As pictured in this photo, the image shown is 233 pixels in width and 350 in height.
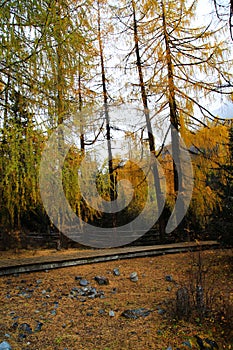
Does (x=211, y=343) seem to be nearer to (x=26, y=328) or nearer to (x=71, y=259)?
(x=26, y=328)

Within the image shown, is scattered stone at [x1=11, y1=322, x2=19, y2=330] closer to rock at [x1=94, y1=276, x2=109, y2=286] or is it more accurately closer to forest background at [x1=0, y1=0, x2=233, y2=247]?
rock at [x1=94, y1=276, x2=109, y2=286]

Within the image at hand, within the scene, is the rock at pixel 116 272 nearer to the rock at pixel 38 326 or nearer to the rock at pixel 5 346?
the rock at pixel 38 326

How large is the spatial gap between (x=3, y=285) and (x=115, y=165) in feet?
17.5

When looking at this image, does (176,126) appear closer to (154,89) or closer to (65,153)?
(154,89)

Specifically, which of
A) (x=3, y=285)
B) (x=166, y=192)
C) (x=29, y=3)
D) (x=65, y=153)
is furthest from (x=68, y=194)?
(x=29, y=3)

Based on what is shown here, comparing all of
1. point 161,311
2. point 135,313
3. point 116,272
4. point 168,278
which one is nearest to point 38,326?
point 135,313

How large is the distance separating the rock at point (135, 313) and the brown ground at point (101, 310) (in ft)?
0.19

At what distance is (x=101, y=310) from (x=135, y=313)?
15.4 inches

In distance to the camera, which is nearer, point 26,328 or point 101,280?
point 26,328

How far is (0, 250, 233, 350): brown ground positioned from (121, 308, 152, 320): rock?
0.19ft

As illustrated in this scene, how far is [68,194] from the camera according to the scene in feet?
19.6

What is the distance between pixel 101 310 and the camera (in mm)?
3129

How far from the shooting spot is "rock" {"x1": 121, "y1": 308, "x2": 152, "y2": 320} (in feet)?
9.67

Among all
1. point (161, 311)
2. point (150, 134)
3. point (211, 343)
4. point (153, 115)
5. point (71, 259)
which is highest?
point (153, 115)
